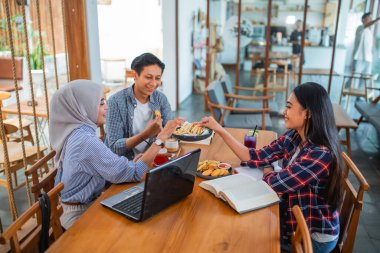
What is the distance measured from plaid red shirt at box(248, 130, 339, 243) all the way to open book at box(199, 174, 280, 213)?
0.23 feet

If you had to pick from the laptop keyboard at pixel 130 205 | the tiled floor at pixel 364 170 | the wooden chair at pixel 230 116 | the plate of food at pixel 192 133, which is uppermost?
the plate of food at pixel 192 133

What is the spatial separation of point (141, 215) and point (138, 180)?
1.14ft

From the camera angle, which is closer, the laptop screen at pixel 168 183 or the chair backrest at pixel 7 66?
the laptop screen at pixel 168 183

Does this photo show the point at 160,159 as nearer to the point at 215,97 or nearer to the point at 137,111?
the point at 137,111

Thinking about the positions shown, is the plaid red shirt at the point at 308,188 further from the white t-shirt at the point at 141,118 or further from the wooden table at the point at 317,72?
the wooden table at the point at 317,72

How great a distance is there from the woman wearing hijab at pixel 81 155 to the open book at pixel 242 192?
0.36 m

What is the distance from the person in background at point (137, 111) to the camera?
2033 millimetres

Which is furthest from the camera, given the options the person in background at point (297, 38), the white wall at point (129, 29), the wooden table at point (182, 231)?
the white wall at point (129, 29)

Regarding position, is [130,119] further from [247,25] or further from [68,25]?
[247,25]

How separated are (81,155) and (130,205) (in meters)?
0.32

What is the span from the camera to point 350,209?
1515mm

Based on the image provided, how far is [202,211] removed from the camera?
1.34 meters

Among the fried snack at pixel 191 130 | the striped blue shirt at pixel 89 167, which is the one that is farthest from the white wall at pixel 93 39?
the striped blue shirt at pixel 89 167

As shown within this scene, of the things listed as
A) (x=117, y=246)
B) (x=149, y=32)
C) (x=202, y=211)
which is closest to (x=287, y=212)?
(x=202, y=211)
